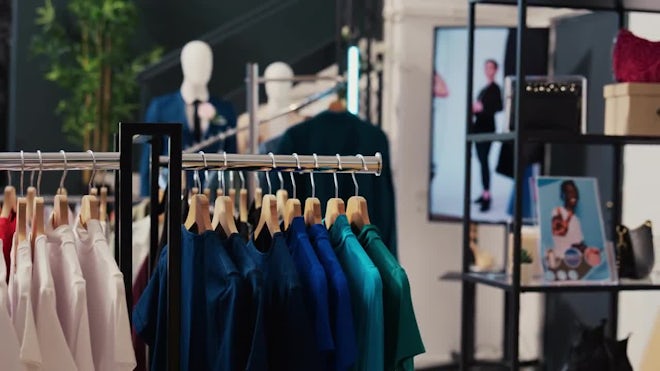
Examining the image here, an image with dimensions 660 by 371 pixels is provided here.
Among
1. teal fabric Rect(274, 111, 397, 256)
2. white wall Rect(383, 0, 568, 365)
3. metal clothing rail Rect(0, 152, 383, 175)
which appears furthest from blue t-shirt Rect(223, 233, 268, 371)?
white wall Rect(383, 0, 568, 365)

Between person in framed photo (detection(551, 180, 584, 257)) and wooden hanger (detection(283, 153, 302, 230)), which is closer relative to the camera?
wooden hanger (detection(283, 153, 302, 230))

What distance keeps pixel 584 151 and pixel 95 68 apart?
3357mm

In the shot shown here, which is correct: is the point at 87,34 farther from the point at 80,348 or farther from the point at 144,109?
the point at 80,348

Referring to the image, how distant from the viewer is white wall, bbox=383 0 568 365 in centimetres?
624

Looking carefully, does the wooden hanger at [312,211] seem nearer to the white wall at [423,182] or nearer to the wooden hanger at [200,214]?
the wooden hanger at [200,214]

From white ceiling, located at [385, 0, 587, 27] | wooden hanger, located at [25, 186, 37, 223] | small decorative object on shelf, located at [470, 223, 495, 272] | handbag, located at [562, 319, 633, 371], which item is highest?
white ceiling, located at [385, 0, 587, 27]

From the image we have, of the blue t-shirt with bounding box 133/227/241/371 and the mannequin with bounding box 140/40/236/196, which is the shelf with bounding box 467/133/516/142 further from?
the mannequin with bounding box 140/40/236/196

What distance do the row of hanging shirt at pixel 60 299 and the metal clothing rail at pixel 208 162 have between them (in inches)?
4.1

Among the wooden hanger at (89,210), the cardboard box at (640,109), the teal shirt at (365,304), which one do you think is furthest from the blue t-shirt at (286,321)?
the cardboard box at (640,109)

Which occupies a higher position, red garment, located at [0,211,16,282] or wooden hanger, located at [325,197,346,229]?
wooden hanger, located at [325,197,346,229]

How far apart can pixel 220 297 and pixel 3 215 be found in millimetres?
594

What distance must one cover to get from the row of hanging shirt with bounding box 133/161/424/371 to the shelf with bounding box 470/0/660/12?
151 centimetres

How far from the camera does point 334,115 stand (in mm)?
3848

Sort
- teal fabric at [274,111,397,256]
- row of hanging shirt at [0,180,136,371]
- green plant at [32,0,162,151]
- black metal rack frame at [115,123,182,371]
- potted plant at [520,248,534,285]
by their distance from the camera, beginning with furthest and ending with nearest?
1. green plant at [32,0,162,151]
2. teal fabric at [274,111,397,256]
3. potted plant at [520,248,534,285]
4. black metal rack frame at [115,123,182,371]
5. row of hanging shirt at [0,180,136,371]
